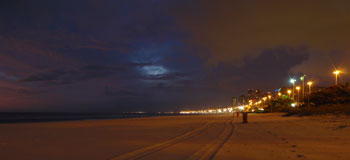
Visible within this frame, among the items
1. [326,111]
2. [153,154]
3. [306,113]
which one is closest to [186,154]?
[153,154]

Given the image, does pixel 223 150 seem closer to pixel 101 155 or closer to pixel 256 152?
pixel 256 152

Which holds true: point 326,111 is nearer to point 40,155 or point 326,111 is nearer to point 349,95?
point 349,95

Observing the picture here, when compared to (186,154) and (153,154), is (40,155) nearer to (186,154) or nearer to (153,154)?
(153,154)

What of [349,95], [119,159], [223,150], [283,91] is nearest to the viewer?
[119,159]

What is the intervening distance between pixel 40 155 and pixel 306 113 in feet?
104

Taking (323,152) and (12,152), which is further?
(12,152)

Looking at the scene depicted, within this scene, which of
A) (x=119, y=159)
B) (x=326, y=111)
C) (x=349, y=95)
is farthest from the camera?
(x=349, y=95)

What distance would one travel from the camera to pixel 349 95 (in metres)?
40.5

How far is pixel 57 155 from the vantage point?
9578 mm

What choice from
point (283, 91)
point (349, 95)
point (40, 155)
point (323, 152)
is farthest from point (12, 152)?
point (283, 91)

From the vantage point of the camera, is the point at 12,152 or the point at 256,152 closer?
the point at 256,152

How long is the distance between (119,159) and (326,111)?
2819 cm

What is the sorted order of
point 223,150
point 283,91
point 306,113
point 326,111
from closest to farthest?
point 223,150 → point 326,111 → point 306,113 → point 283,91

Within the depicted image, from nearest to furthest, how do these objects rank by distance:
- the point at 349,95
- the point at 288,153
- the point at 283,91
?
the point at 288,153 → the point at 349,95 → the point at 283,91
